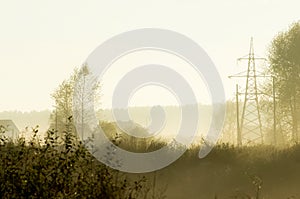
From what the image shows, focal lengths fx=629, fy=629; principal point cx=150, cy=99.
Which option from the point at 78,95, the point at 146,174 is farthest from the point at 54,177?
the point at 78,95

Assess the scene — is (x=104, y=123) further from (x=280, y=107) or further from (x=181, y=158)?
(x=181, y=158)

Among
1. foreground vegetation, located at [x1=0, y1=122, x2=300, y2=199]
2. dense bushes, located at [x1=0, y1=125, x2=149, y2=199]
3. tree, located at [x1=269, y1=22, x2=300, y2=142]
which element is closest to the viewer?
dense bushes, located at [x1=0, y1=125, x2=149, y2=199]

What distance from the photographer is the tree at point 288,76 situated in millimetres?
53188

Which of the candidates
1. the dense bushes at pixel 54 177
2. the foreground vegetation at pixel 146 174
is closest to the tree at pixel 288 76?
the foreground vegetation at pixel 146 174

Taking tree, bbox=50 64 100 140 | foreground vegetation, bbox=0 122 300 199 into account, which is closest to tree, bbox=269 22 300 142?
tree, bbox=50 64 100 140

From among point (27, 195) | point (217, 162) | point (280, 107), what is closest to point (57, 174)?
point (27, 195)

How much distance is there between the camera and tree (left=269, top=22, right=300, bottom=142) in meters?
53.2

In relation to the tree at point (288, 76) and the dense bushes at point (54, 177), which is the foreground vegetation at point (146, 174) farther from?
the tree at point (288, 76)

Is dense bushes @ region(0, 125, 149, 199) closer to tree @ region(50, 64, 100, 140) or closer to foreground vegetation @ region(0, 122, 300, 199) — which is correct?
foreground vegetation @ region(0, 122, 300, 199)

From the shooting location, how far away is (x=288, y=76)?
2103 inches

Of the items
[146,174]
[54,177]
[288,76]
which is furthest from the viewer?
[288,76]

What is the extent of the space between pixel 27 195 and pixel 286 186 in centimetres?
1249

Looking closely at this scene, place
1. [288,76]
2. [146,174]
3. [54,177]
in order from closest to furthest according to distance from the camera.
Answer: [54,177] → [146,174] → [288,76]

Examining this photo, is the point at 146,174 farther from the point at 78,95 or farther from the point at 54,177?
the point at 78,95
